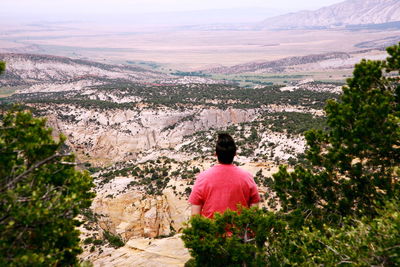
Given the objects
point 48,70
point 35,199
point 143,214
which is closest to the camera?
point 35,199

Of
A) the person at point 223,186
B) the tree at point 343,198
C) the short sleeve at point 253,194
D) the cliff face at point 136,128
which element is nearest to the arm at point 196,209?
the person at point 223,186

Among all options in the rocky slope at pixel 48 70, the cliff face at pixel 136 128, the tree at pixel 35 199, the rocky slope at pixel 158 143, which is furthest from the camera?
the rocky slope at pixel 48 70

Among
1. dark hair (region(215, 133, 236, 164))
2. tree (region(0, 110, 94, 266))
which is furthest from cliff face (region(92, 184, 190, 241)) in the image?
dark hair (region(215, 133, 236, 164))

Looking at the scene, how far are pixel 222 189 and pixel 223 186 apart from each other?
75 millimetres

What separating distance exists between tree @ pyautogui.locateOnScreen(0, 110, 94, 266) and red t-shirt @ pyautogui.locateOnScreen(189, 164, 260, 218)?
2.22 metres

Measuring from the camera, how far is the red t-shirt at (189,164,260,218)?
5.70 meters

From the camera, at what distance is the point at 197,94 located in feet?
221

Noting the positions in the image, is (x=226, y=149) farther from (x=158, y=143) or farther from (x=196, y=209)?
(x=158, y=143)

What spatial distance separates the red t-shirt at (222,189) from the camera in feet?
18.7

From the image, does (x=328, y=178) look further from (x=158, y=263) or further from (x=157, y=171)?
(x=157, y=171)

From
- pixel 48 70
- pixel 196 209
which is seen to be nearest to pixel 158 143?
pixel 196 209

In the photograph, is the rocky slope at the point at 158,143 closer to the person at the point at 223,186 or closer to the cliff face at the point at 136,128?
the cliff face at the point at 136,128

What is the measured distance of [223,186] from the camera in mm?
5723

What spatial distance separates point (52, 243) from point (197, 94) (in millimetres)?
62238
